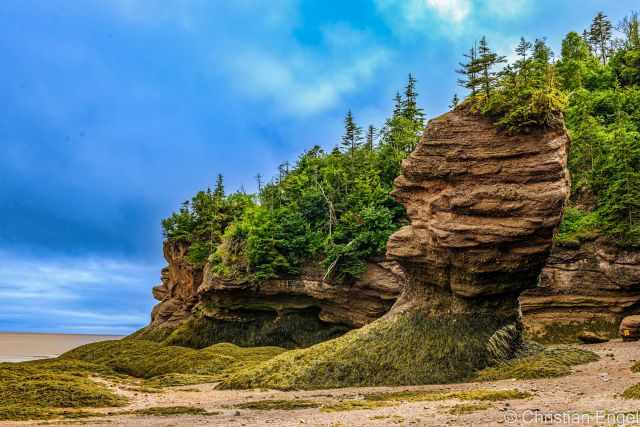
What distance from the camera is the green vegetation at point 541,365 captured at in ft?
64.1

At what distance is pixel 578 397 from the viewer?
14117 millimetres

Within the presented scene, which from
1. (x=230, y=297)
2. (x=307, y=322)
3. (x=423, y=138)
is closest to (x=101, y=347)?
(x=230, y=297)

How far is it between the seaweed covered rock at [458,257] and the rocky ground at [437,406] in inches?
86.6

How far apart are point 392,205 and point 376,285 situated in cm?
766

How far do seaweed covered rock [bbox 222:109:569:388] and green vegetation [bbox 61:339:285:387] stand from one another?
6030 millimetres

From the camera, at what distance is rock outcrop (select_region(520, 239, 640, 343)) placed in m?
31.6

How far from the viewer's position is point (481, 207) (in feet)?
73.5

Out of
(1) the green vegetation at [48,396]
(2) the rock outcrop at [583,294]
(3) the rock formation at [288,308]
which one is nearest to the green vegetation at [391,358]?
(1) the green vegetation at [48,396]

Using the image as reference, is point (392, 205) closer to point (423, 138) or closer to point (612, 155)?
point (612, 155)

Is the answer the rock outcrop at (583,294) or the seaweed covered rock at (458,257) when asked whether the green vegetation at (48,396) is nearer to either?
the seaweed covered rock at (458,257)

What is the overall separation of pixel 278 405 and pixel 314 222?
99.3 ft

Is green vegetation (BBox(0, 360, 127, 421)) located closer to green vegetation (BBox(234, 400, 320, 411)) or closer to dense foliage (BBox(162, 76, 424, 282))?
green vegetation (BBox(234, 400, 320, 411))

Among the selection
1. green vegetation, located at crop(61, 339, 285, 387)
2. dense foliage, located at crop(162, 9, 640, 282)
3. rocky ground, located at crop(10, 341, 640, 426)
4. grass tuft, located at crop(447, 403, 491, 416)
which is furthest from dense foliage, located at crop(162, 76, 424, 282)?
grass tuft, located at crop(447, 403, 491, 416)

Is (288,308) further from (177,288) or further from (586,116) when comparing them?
(586,116)
